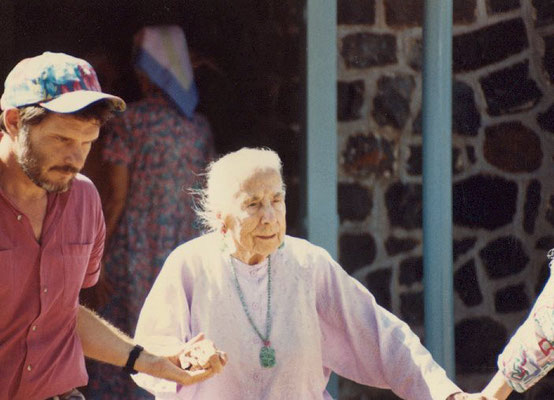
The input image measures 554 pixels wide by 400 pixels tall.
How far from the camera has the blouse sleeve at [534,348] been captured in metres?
3.34

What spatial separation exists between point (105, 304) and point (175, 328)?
149 cm

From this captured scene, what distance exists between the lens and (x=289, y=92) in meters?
5.17

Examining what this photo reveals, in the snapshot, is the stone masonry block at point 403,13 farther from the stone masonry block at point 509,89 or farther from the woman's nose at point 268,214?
the woman's nose at point 268,214

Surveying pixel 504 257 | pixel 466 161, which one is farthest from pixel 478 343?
pixel 466 161

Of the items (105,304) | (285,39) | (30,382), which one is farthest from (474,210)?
(30,382)

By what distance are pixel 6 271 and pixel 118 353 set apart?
0.53 metres

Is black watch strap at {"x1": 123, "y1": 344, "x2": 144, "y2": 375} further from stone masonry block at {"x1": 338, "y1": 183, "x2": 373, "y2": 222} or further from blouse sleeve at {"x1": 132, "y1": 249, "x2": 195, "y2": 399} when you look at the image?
stone masonry block at {"x1": 338, "y1": 183, "x2": 373, "y2": 222}

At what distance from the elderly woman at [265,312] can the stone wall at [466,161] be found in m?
1.79

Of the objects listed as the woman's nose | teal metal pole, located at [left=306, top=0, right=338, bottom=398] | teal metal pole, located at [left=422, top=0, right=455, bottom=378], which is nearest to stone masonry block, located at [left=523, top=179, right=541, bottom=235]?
teal metal pole, located at [left=422, top=0, right=455, bottom=378]

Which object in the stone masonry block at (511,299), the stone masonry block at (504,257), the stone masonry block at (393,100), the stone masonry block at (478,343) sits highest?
the stone masonry block at (393,100)

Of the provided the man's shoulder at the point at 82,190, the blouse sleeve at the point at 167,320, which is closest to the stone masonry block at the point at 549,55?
the blouse sleeve at the point at 167,320

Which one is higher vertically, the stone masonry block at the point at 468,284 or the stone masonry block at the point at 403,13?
the stone masonry block at the point at 403,13

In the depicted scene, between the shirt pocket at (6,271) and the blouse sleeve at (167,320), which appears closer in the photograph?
the shirt pocket at (6,271)

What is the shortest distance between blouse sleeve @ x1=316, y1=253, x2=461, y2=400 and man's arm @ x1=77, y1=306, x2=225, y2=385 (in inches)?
24.1
